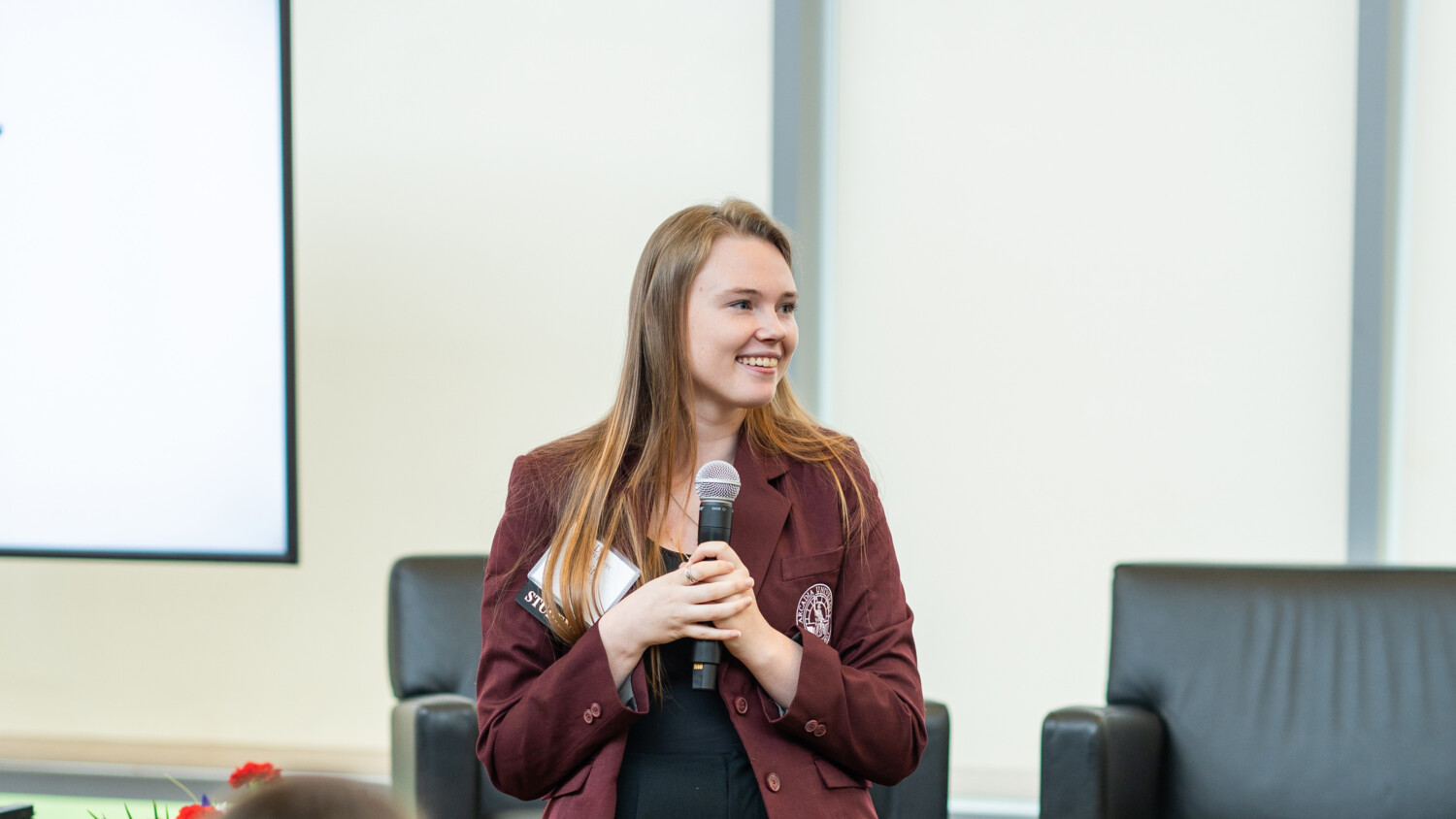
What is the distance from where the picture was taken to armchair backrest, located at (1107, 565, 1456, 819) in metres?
2.18

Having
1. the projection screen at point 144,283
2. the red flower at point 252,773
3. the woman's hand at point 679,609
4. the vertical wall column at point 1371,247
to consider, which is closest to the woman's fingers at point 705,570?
the woman's hand at point 679,609

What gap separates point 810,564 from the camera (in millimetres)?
1534

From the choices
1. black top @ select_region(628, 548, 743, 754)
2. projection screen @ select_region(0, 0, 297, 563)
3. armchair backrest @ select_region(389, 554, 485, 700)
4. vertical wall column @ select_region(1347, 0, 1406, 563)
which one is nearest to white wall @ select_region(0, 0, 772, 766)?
projection screen @ select_region(0, 0, 297, 563)

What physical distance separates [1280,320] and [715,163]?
62.8 inches

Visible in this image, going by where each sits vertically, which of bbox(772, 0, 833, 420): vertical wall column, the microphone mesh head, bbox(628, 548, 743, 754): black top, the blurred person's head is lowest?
bbox(628, 548, 743, 754): black top

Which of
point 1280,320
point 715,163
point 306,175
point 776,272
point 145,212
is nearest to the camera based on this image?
point 776,272

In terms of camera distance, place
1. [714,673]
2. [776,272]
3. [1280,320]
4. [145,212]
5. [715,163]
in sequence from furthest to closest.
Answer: [715,163], [1280,320], [145,212], [776,272], [714,673]

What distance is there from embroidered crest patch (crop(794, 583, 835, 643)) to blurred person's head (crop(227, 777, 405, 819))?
103cm

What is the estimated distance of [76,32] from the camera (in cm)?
285

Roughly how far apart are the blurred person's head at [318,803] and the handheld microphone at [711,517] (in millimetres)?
816

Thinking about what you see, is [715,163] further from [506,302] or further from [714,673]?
[714,673]

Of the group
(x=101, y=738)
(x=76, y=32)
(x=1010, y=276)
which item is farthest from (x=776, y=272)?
(x=101, y=738)

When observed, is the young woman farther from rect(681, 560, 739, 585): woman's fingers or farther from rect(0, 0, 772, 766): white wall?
rect(0, 0, 772, 766): white wall

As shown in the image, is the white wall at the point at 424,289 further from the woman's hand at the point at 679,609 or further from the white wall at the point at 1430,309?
the woman's hand at the point at 679,609
